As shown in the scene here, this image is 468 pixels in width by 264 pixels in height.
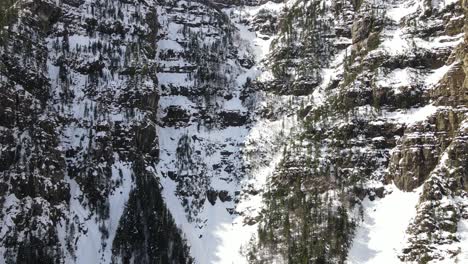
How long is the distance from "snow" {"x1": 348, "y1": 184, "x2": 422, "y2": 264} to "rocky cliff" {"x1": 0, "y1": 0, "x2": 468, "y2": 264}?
0.36m

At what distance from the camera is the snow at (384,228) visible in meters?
133

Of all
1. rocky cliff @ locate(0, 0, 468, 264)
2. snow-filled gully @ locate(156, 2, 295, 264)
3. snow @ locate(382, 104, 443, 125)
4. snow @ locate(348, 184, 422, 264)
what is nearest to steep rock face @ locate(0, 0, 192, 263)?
rocky cliff @ locate(0, 0, 468, 264)

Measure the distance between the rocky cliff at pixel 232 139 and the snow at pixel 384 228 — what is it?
1.17 ft

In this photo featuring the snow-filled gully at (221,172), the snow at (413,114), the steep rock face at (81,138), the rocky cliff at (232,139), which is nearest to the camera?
the rocky cliff at (232,139)

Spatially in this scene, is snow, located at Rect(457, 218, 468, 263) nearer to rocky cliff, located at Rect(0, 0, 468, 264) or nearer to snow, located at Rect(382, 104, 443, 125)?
rocky cliff, located at Rect(0, 0, 468, 264)

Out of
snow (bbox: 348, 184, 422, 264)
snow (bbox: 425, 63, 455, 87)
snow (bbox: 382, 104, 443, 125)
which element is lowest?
snow (bbox: 348, 184, 422, 264)

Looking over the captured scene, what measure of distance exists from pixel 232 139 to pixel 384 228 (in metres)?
54.7

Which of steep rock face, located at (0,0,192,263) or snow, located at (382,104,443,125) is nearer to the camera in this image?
steep rock face, located at (0,0,192,263)

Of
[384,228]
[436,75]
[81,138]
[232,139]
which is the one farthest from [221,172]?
[436,75]

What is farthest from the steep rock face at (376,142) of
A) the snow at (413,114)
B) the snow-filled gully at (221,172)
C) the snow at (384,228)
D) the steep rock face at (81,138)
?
the steep rock face at (81,138)

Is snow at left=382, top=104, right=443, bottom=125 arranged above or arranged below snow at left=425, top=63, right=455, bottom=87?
below

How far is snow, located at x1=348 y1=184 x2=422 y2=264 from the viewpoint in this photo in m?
133

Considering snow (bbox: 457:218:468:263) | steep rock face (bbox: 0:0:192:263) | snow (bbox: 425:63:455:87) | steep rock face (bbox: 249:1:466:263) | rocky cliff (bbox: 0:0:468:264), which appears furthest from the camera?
snow (bbox: 425:63:455:87)

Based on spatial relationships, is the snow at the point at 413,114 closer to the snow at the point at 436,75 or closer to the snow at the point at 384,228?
the snow at the point at 436,75
